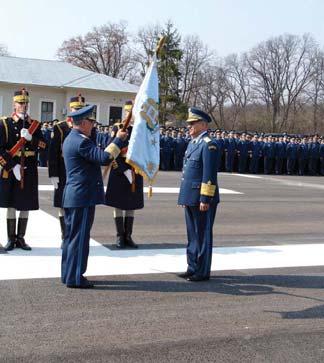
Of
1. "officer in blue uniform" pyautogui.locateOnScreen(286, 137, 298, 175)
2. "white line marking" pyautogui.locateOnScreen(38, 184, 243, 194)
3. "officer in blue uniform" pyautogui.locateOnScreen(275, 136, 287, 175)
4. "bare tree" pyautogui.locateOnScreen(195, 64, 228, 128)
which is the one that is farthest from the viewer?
"bare tree" pyautogui.locateOnScreen(195, 64, 228, 128)

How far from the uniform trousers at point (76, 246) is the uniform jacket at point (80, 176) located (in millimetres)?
101

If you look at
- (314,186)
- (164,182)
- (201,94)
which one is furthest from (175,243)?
(201,94)

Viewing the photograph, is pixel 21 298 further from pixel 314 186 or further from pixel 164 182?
pixel 314 186

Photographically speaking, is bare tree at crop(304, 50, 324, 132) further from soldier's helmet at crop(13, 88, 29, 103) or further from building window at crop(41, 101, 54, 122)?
soldier's helmet at crop(13, 88, 29, 103)

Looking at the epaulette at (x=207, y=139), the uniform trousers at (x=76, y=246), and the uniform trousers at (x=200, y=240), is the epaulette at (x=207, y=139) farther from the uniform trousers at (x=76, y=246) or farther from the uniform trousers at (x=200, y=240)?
the uniform trousers at (x=76, y=246)

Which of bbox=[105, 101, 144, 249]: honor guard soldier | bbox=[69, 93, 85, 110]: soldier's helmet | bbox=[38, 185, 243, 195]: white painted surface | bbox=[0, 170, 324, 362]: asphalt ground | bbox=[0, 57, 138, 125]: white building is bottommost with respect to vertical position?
bbox=[0, 170, 324, 362]: asphalt ground

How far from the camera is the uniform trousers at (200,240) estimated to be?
21.0ft

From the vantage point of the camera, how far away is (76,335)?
457 cm

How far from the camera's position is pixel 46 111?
136ft

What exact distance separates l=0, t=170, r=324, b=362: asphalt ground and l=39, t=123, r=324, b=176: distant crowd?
1561cm

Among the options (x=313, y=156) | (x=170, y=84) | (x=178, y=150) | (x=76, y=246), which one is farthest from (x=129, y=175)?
(x=170, y=84)

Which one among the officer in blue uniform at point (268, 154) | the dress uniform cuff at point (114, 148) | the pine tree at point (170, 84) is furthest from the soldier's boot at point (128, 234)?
the pine tree at point (170, 84)

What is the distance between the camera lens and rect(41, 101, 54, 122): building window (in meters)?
41.2

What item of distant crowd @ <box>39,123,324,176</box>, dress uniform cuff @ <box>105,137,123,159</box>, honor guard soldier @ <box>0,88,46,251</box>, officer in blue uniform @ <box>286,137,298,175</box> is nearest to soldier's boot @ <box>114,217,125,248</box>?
honor guard soldier @ <box>0,88,46,251</box>
